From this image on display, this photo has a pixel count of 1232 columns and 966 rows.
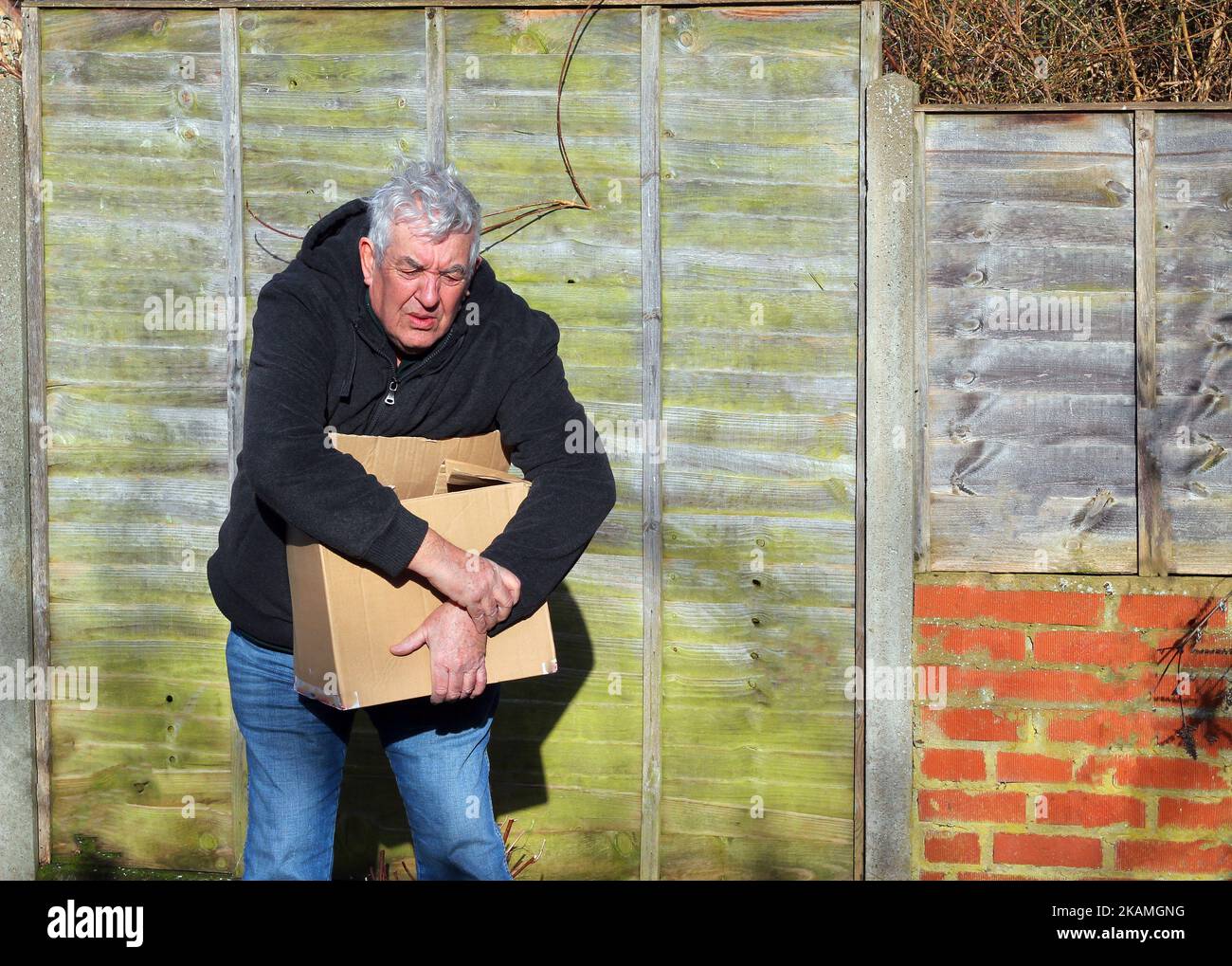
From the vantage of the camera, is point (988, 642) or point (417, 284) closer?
point (417, 284)

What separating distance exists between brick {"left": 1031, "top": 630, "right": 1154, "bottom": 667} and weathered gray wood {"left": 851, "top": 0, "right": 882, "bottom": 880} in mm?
592

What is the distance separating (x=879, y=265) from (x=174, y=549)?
103 inches

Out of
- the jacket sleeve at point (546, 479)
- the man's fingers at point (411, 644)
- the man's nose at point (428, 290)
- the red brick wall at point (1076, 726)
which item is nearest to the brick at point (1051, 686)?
the red brick wall at point (1076, 726)

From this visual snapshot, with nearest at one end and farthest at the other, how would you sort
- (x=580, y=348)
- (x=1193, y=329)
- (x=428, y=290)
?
(x=428, y=290), (x=1193, y=329), (x=580, y=348)

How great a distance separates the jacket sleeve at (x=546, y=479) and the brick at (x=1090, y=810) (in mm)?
2071

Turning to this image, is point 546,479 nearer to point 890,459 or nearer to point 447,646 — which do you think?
point 447,646

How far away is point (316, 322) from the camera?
2.67m

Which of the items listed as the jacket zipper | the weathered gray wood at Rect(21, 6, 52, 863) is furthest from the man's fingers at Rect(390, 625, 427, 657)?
the weathered gray wood at Rect(21, 6, 52, 863)

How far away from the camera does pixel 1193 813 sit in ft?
12.8

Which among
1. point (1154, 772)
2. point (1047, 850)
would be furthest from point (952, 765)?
point (1154, 772)

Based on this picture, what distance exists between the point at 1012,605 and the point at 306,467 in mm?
2444

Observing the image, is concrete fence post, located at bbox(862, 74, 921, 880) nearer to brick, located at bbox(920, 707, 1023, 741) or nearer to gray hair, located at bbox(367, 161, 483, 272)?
brick, located at bbox(920, 707, 1023, 741)

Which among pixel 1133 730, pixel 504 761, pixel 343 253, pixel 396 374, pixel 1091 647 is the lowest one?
pixel 504 761

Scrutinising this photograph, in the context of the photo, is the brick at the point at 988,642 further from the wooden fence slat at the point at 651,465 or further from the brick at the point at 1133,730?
the wooden fence slat at the point at 651,465
